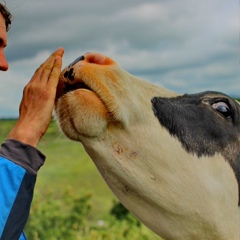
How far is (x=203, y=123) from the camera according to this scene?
3123mm

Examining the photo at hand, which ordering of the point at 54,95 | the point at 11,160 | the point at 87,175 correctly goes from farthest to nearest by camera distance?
the point at 87,175 → the point at 54,95 → the point at 11,160

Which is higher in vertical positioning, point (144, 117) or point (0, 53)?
point (0, 53)

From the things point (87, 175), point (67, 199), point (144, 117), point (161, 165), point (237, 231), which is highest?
point (144, 117)

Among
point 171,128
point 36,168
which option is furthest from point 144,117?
point 36,168

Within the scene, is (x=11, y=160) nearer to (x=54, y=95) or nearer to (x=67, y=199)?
(x=54, y=95)

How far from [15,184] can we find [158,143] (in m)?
0.84

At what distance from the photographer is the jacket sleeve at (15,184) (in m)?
2.27

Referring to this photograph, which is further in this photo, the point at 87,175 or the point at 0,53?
the point at 87,175

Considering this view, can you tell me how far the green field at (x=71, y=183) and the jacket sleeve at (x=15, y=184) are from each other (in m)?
4.88

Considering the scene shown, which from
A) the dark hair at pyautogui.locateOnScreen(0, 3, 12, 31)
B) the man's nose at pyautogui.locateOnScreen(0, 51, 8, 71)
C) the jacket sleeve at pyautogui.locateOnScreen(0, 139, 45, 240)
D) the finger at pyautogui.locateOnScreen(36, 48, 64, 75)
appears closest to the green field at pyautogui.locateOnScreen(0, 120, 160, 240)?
the dark hair at pyautogui.locateOnScreen(0, 3, 12, 31)

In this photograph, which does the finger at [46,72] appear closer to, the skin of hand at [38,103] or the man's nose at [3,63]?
the skin of hand at [38,103]

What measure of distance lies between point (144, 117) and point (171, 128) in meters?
0.20

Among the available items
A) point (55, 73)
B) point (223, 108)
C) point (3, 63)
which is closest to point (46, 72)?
point (55, 73)

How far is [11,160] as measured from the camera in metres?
2.33
